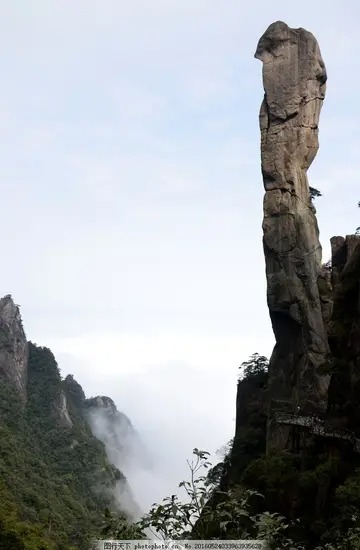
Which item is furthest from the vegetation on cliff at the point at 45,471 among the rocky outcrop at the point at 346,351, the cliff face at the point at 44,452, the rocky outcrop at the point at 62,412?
the rocky outcrop at the point at 346,351

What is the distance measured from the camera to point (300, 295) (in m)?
34.9

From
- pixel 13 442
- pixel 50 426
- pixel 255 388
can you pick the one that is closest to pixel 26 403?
pixel 50 426

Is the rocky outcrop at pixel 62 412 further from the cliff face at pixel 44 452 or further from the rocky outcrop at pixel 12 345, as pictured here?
the rocky outcrop at pixel 12 345

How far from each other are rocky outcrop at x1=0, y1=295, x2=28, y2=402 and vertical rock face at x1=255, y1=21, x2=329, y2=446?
6195cm

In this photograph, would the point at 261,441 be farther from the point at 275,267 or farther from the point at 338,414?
the point at 338,414

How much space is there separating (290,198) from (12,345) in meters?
64.2

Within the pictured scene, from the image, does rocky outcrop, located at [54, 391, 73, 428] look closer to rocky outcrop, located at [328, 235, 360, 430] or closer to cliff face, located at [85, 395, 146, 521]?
cliff face, located at [85, 395, 146, 521]

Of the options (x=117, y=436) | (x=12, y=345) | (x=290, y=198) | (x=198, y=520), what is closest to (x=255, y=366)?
(x=290, y=198)

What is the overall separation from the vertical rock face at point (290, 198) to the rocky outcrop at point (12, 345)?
61952 mm

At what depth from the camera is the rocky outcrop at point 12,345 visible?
90750 mm

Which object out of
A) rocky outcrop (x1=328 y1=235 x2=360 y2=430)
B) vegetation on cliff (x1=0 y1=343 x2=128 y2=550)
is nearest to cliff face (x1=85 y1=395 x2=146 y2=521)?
vegetation on cliff (x1=0 y1=343 x2=128 y2=550)

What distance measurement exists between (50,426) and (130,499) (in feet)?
87.6

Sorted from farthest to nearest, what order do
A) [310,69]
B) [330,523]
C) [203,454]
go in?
[310,69], [330,523], [203,454]

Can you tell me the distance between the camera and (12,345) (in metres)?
91.7
